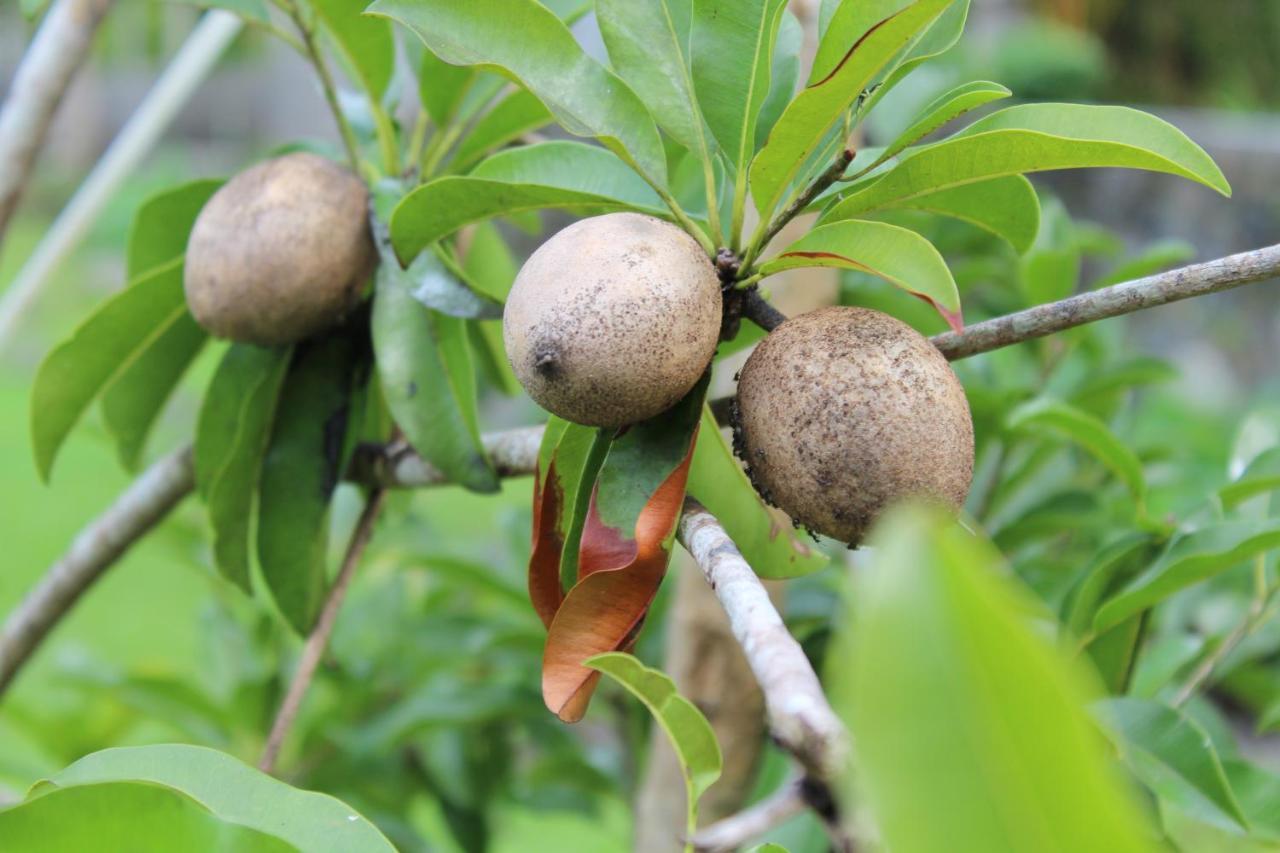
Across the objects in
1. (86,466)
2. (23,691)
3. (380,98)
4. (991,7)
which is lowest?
(86,466)

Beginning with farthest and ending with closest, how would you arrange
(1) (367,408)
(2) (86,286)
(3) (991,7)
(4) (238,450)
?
(2) (86,286)
(3) (991,7)
(1) (367,408)
(4) (238,450)

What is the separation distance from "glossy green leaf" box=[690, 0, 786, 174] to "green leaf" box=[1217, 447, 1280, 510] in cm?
43

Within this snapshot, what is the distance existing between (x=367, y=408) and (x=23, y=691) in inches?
91.6

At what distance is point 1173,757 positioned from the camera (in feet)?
2.51

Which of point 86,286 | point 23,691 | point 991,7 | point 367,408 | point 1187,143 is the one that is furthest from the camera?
point 86,286

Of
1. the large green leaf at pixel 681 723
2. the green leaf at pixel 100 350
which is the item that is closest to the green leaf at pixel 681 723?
the large green leaf at pixel 681 723

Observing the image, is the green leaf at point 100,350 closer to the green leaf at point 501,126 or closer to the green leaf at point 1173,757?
the green leaf at point 501,126

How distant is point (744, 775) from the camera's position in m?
1.05

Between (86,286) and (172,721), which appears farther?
(86,286)

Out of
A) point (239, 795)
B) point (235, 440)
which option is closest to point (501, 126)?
point (235, 440)

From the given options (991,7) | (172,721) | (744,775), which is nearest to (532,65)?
(744,775)

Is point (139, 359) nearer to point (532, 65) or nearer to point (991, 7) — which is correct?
point (532, 65)

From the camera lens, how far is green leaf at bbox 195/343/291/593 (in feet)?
2.94

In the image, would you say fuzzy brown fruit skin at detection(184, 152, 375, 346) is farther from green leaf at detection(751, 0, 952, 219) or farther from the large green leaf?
the large green leaf
